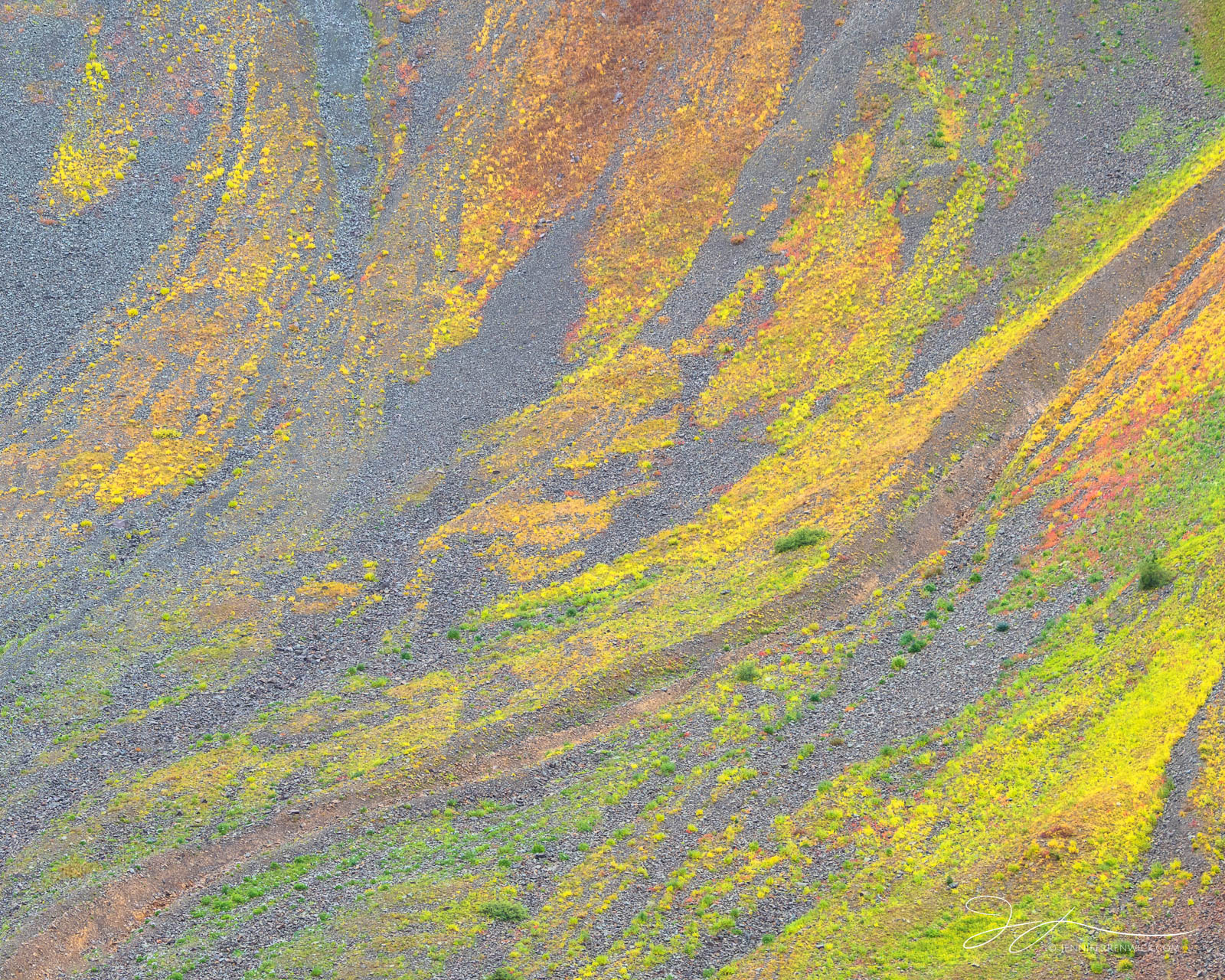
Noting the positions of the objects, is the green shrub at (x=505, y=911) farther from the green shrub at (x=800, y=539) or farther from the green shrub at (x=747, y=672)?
the green shrub at (x=800, y=539)

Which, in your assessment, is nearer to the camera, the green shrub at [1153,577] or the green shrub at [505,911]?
the green shrub at [505,911]

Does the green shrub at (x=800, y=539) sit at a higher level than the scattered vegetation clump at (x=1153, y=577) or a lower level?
higher

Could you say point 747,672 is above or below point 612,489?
below

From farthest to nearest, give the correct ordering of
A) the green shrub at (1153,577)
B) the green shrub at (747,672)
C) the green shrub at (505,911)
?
the green shrub at (747,672) < the green shrub at (1153,577) < the green shrub at (505,911)

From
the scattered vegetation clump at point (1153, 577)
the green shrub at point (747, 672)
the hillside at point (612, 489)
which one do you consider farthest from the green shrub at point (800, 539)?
the scattered vegetation clump at point (1153, 577)

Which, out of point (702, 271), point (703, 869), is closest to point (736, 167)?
point (702, 271)

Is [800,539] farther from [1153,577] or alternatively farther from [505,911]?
[505,911]

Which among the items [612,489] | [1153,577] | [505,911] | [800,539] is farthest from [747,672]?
[612,489]
